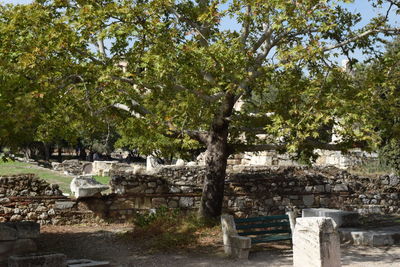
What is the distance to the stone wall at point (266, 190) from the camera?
15.2 m

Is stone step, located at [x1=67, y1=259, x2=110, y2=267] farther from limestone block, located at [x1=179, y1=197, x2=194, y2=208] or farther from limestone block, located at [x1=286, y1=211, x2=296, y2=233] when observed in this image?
limestone block, located at [x1=179, y1=197, x2=194, y2=208]

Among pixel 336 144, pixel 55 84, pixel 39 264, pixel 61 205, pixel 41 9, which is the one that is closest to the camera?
pixel 39 264

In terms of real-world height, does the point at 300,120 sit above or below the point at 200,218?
above

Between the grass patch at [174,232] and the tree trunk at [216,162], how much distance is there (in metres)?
0.49

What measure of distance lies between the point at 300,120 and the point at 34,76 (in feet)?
18.6

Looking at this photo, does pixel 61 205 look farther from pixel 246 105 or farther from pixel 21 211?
pixel 246 105

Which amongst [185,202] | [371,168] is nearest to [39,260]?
[185,202]

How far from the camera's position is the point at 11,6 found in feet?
37.9

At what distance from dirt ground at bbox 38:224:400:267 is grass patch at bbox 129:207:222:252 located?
0.27ft

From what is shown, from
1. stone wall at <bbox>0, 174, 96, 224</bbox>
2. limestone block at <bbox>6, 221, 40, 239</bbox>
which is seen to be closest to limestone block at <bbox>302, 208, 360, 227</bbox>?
stone wall at <bbox>0, 174, 96, 224</bbox>

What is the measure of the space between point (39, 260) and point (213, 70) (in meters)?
5.47

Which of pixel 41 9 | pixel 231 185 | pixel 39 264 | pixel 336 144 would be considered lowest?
pixel 39 264

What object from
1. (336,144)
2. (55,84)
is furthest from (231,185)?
(55,84)

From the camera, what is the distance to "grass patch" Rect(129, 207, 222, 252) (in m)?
11.3
